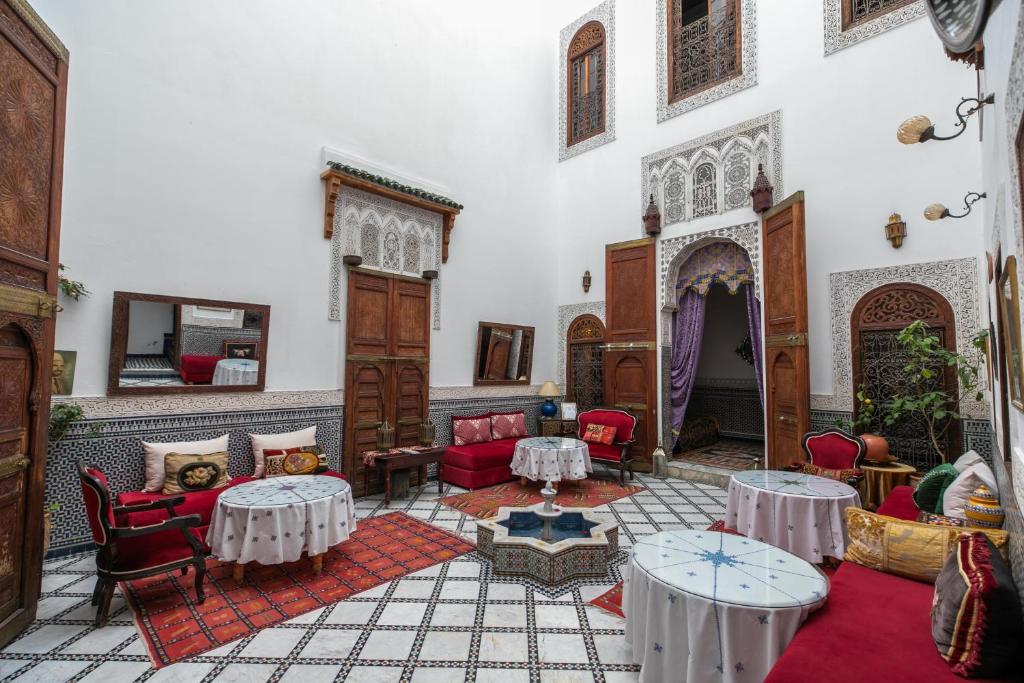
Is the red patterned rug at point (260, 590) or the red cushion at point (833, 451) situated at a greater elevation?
the red cushion at point (833, 451)

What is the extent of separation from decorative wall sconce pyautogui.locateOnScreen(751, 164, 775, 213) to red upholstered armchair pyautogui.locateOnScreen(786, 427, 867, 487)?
8.35 ft

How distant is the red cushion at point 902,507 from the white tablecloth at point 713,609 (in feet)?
4.44

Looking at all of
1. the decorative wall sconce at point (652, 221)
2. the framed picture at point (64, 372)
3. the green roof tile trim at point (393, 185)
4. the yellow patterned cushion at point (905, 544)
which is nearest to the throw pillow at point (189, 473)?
the framed picture at point (64, 372)

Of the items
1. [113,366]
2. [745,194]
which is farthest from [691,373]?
[113,366]

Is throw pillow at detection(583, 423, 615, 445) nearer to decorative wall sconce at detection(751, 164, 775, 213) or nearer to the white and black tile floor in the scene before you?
the white and black tile floor

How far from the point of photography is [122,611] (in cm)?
287

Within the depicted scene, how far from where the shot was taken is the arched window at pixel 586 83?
764 centimetres

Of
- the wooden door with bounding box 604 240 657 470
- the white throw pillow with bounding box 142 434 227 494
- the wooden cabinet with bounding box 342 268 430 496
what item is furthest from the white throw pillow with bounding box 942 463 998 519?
the white throw pillow with bounding box 142 434 227 494

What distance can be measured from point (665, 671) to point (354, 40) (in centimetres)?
642

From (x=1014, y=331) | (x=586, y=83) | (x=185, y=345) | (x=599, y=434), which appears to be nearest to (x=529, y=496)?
(x=599, y=434)

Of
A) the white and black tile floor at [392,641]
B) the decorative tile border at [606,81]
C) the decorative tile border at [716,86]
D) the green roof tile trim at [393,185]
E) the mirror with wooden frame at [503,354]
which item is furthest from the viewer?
the decorative tile border at [606,81]

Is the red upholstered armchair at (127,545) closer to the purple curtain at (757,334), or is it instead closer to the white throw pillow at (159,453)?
the white throw pillow at (159,453)

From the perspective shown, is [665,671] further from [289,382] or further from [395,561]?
[289,382]

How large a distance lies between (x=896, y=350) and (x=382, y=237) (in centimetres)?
534
